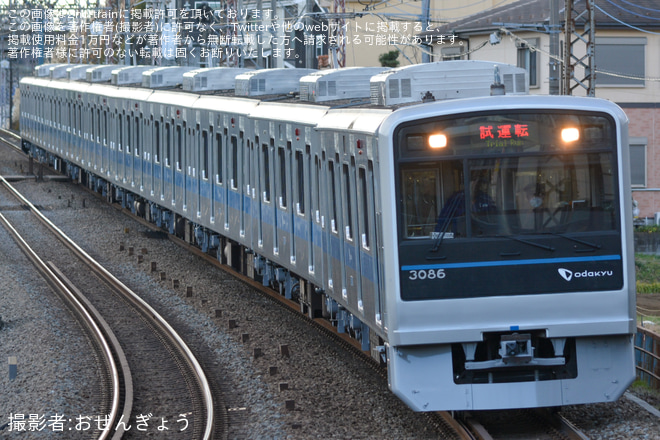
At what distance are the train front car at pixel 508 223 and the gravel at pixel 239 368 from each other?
3.39ft

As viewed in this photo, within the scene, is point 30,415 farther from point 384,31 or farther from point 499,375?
point 384,31

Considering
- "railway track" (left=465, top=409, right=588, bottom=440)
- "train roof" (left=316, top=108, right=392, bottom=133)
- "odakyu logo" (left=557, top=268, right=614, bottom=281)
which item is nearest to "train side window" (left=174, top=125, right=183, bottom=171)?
"train roof" (left=316, top=108, right=392, bottom=133)

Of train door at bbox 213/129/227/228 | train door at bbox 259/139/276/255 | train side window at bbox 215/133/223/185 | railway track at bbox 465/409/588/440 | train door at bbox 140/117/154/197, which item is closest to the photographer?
railway track at bbox 465/409/588/440

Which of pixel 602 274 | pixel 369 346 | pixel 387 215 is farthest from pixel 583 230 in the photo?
pixel 369 346

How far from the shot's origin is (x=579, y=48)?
2411 cm

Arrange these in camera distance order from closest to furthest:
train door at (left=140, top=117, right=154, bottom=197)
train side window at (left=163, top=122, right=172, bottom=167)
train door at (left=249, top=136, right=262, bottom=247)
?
train door at (left=249, top=136, right=262, bottom=247) → train side window at (left=163, top=122, right=172, bottom=167) → train door at (left=140, top=117, right=154, bottom=197)

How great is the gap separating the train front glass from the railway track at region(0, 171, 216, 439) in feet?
7.83

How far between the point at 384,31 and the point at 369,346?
3006cm

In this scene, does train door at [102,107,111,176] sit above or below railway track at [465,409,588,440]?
above

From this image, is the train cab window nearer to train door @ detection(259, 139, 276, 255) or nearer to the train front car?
the train front car

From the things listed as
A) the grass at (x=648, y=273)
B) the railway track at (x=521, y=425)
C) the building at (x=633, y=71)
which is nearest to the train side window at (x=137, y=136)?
the building at (x=633, y=71)

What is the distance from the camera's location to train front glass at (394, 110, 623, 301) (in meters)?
7.46

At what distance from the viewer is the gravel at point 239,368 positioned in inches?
333

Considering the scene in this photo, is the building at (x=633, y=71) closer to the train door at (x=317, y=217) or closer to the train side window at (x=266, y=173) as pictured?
the train side window at (x=266, y=173)
